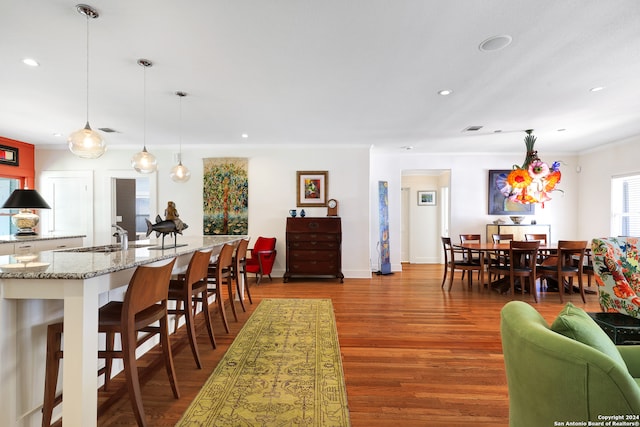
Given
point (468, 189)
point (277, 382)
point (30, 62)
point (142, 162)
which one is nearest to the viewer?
point (277, 382)

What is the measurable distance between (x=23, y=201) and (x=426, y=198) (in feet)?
25.9

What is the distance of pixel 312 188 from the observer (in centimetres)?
600

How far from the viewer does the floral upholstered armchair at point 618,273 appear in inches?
89.7

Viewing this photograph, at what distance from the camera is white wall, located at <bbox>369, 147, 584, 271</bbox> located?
6551 mm

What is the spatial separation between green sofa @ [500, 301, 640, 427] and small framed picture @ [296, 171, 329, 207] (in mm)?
4900

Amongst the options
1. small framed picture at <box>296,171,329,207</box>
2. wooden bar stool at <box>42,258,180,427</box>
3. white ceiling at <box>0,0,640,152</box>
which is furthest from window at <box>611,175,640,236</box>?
wooden bar stool at <box>42,258,180,427</box>

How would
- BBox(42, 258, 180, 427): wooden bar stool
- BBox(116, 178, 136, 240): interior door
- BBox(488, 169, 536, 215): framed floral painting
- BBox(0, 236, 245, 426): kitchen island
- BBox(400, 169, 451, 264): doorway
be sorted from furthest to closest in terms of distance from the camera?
BBox(400, 169, 451, 264): doorway < BBox(116, 178, 136, 240): interior door < BBox(488, 169, 536, 215): framed floral painting < BBox(42, 258, 180, 427): wooden bar stool < BBox(0, 236, 245, 426): kitchen island

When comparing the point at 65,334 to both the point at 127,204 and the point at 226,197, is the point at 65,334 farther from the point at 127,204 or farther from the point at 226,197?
the point at 127,204

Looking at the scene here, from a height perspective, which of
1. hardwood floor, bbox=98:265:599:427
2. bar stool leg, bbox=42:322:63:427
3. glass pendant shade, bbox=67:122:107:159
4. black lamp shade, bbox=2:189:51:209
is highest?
glass pendant shade, bbox=67:122:107:159

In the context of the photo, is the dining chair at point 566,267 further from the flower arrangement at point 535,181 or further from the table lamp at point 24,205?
the table lamp at point 24,205

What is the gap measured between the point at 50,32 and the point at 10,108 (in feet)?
8.40

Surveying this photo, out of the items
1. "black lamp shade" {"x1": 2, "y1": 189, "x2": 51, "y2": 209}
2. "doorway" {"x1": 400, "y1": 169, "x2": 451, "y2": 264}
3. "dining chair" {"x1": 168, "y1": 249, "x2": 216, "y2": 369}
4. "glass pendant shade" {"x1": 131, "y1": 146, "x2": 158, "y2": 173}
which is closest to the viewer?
"dining chair" {"x1": 168, "y1": 249, "x2": 216, "y2": 369}

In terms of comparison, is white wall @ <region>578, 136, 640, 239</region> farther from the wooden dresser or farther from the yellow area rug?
the yellow area rug

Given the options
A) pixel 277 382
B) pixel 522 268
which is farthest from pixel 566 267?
pixel 277 382
